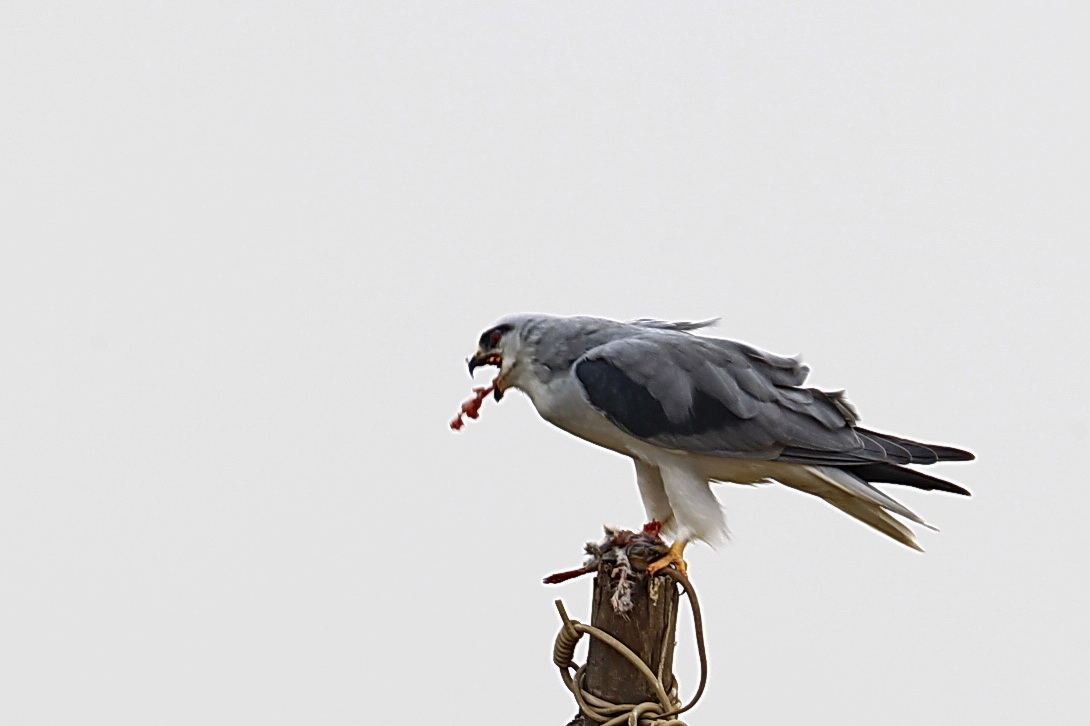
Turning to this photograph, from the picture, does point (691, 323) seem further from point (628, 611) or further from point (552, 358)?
point (628, 611)

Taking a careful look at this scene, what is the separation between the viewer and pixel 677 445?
3123mm

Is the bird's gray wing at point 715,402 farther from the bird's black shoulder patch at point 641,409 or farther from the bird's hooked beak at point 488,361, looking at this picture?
the bird's hooked beak at point 488,361

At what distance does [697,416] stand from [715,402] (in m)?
0.07

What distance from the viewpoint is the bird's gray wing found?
3.11 metres

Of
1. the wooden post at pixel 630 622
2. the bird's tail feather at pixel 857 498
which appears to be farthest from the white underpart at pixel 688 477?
the wooden post at pixel 630 622

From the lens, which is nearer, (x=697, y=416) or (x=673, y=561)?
(x=673, y=561)

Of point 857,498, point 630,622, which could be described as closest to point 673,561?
point 630,622

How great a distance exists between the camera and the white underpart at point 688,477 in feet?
10.3

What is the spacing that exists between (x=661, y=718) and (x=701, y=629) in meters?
0.25

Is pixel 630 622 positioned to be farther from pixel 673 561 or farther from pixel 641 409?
pixel 641 409

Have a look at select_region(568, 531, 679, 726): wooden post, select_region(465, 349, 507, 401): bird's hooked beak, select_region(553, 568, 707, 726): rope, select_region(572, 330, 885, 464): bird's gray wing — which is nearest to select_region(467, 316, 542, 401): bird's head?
select_region(465, 349, 507, 401): bird's hooked beak

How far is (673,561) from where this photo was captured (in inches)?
116

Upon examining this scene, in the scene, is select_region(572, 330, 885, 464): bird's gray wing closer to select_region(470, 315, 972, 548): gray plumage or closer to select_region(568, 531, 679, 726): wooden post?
select_region(470, 315, 972, 548): gray plumage

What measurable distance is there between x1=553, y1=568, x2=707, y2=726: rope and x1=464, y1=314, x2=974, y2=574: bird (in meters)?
0.20
